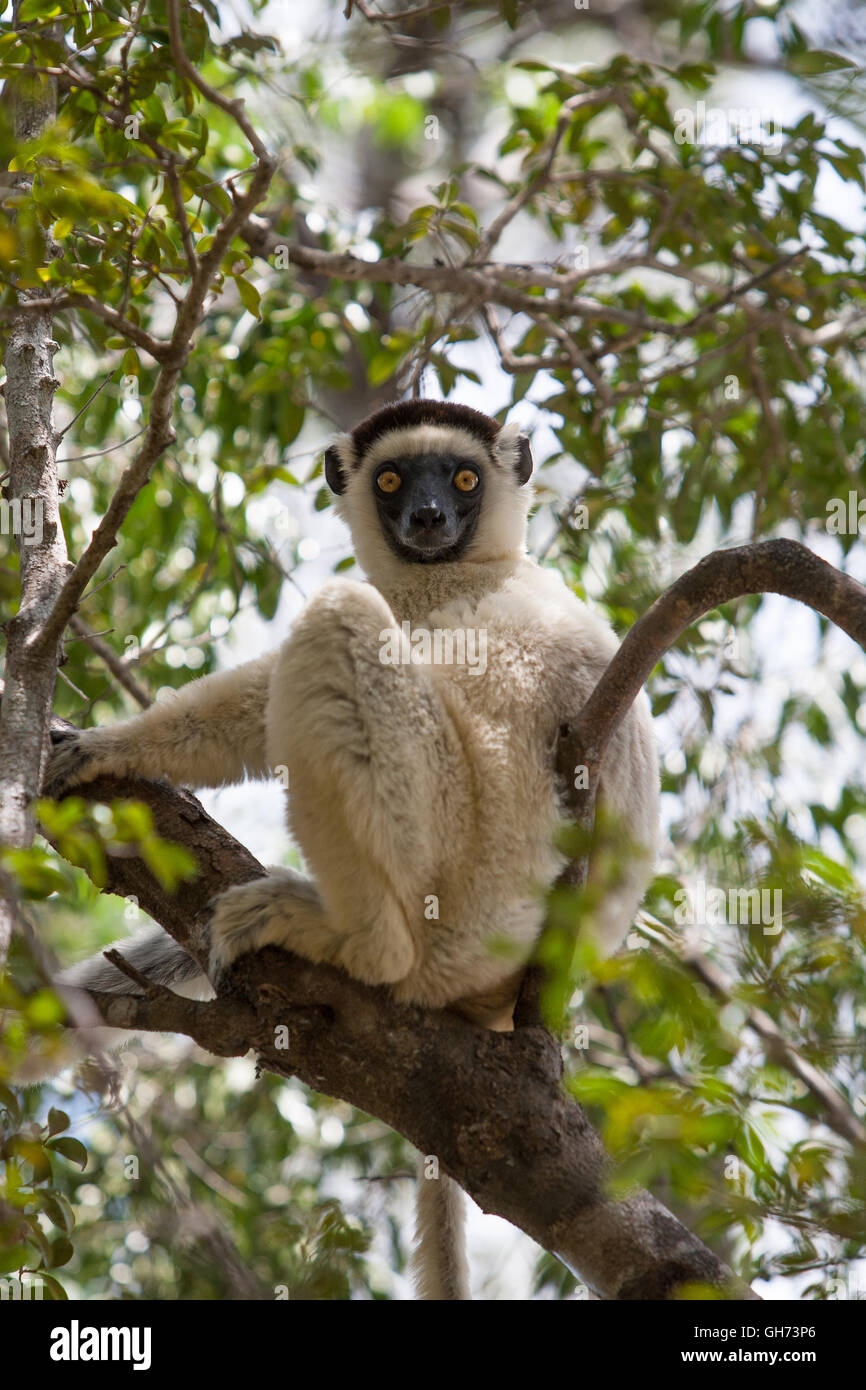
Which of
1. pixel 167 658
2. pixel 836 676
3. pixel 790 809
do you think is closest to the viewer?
pixel 790 809

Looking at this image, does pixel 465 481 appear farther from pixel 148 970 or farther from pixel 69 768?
pixel 148 970

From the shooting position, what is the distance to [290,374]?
608 cm

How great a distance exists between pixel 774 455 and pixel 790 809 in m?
1.83

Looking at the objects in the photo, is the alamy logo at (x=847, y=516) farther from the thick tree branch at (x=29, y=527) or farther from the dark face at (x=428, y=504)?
the thick tree branch at (x=29, y=527)

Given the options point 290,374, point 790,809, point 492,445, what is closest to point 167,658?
point 290,374

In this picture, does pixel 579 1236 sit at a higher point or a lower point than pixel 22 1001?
lower

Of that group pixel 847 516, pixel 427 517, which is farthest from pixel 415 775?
pixel 847 516

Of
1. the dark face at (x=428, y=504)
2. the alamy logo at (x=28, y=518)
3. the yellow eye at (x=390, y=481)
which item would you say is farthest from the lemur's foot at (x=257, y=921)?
the yellow eye at (x=390, y=481)

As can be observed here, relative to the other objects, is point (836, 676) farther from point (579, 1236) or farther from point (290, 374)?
point (579, 1236)

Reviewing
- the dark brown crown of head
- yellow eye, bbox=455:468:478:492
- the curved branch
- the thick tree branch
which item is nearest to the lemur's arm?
the thick tree branch

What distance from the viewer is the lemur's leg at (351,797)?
130 inches
